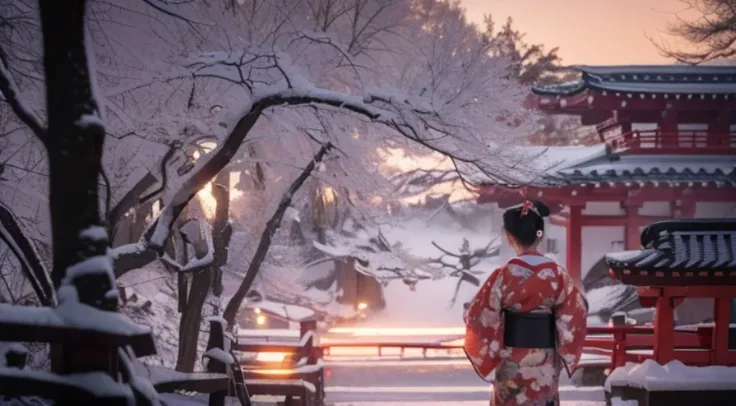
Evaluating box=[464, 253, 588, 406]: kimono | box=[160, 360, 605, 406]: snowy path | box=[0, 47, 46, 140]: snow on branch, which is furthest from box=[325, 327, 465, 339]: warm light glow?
box=[0, 47, 46, 140]: snow on branch

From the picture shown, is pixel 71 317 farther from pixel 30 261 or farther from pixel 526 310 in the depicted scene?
pixel 526 310

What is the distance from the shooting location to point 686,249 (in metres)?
5.48

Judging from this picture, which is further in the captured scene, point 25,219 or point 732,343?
point 732,343

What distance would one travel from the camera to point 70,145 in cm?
315

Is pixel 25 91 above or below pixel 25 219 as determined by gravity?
above

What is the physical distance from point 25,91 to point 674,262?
18.6 feet

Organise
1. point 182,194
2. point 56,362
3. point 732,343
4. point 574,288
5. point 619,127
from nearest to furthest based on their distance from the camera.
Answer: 1. point 56,362
2. point 574,288
3. point 182,194
4. point 732,343
5. point 619,127

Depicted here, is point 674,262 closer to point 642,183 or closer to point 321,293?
point 642,183

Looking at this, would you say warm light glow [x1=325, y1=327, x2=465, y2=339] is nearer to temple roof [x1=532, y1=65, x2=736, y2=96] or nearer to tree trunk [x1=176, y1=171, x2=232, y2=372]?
temple roof [x1=532, y1=65, x2=736, y2=96]

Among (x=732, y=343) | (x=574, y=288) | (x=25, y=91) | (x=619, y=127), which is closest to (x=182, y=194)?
(x=25, y=91)

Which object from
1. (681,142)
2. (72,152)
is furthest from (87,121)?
(681,142)

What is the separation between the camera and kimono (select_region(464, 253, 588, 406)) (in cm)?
378

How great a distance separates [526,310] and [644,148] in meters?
11.0

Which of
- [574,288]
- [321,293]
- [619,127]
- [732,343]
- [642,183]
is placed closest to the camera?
[574,288]
